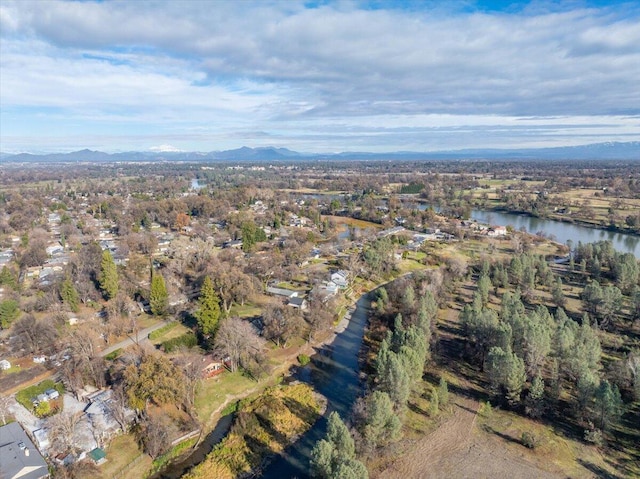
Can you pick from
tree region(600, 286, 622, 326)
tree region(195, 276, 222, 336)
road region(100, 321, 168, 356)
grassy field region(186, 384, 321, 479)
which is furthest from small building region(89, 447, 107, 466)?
tree region(600, 286, 622, 326)

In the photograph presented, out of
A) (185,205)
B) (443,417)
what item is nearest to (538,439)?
(443,417)

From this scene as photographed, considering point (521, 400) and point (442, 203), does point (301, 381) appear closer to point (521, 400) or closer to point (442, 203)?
point (521, 400)

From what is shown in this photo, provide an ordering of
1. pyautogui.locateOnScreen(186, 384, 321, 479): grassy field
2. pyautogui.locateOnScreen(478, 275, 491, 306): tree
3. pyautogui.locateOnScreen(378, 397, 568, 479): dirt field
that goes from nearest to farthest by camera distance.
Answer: pyautogui.locateOnScreen(378, 397, 568, 479): dirt field < pyautogui.locateOnScreen(186, 384, 321, 479): grassy field < pyautogui.locateOnScreen(478, 275, 491, 306): tree

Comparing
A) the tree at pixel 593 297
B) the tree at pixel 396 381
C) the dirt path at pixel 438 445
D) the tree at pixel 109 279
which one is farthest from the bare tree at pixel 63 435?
the tree at pixel 593 297

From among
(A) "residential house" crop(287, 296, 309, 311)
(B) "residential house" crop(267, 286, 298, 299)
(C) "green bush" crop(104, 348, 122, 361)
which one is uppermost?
(A) "residential house" crop(287, 296, 309, 311)

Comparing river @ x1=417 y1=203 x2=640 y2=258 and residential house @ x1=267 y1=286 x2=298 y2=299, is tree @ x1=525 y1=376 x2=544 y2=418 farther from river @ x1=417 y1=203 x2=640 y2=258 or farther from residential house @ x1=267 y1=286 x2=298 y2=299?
river @ x1=417 y1=203 x2=640 y2=258

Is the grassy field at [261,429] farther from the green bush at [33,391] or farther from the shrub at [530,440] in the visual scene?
the green bush at [33,391]

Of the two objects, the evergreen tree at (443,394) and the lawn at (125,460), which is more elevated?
the evergreen tree at (443,394)
